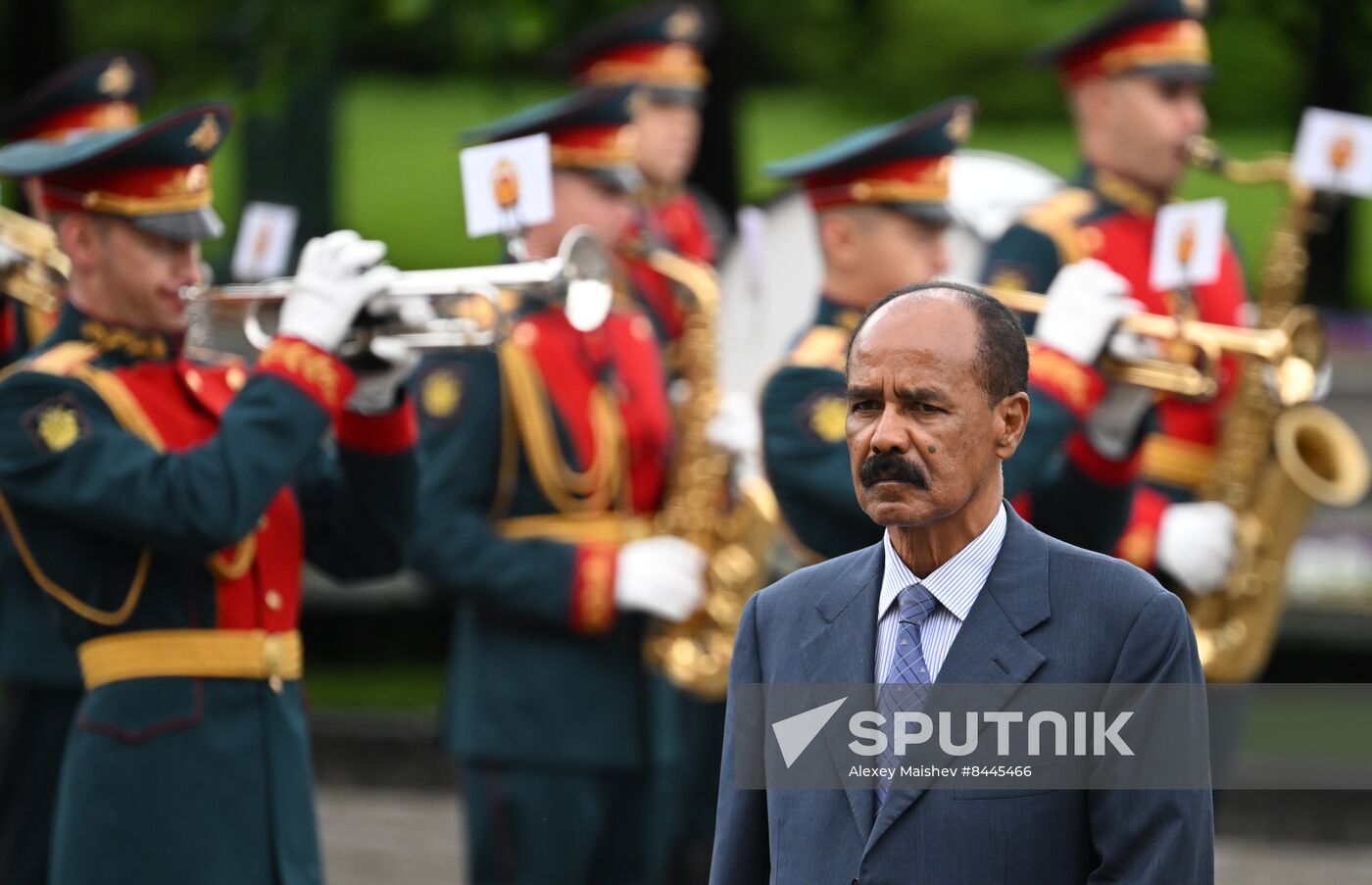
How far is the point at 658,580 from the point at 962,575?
3.07m

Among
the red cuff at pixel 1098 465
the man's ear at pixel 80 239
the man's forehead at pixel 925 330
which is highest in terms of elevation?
the man's ear at pixel 80 239

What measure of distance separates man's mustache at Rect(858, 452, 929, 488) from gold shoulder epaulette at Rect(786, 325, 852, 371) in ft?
8.32

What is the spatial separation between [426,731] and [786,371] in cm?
453

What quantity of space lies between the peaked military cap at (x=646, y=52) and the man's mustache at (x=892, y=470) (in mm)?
5775

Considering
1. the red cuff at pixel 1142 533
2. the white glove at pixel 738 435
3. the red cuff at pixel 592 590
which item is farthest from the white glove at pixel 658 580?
the red cuff at pixel 1142 533

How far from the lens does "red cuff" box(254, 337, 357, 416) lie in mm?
4742

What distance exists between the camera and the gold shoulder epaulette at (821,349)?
19.0 feet

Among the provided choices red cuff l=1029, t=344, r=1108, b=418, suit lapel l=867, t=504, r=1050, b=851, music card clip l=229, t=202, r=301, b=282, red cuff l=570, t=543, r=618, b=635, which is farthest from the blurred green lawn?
suit lapel l=867, t=504, r=1050, b=851

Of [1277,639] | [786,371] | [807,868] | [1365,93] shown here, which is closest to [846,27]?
[1365,93]

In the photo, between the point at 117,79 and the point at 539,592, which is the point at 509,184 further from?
the point at 117,79

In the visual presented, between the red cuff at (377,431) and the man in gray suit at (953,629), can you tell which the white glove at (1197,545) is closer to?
the red cuff at (377,431)

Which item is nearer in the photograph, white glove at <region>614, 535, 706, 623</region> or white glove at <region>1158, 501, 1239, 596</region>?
white glove at <region>614, 535, 706, 623</region>

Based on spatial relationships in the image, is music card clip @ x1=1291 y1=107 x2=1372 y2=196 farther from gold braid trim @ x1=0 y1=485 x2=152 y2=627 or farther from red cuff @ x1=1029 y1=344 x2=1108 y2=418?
gold braid trim @ x1=0 y1=485 x2=152 y2=627

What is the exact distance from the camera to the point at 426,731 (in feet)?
32.7
